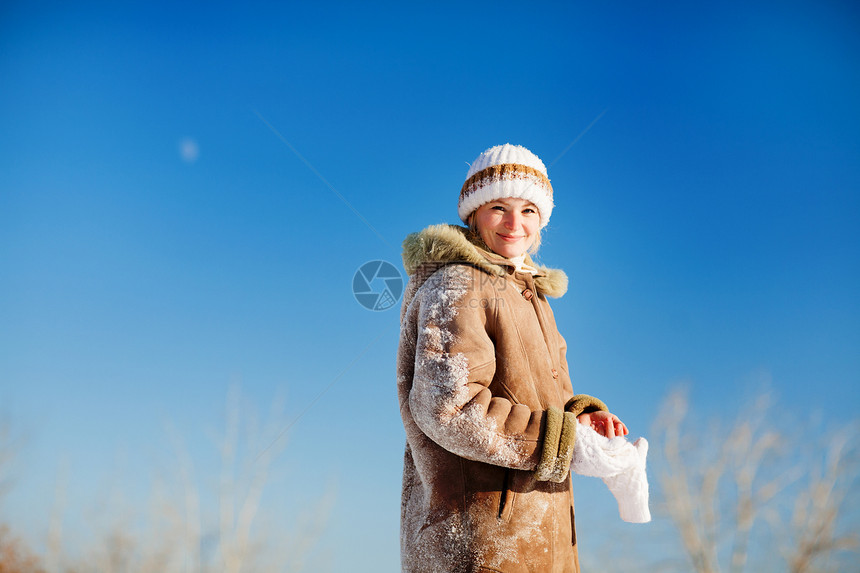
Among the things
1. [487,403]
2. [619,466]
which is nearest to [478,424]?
[487,403]

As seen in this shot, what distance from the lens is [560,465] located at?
2.23 meters

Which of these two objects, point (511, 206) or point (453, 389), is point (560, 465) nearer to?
point (453, 389)

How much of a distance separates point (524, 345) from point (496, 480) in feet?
1.81

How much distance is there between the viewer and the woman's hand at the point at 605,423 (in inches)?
97.7

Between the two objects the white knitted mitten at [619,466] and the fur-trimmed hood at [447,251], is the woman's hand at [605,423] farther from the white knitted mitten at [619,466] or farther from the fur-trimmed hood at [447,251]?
the fur-trimmed hood at [447,251]

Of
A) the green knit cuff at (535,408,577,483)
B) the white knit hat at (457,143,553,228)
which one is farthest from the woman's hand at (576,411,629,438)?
the white knit hat at (457,143,553,228)

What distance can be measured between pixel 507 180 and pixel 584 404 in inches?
41.3

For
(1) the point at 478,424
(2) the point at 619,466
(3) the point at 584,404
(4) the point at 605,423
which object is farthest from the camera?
(3) the point at 584,404

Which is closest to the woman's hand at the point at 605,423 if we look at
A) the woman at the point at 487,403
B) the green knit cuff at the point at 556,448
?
the woman at the point at 487,403

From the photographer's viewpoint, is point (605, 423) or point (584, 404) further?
point (584, 404)

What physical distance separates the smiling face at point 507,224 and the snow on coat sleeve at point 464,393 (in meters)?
0.44

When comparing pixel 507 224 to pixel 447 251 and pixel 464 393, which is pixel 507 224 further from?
pixel 464 393

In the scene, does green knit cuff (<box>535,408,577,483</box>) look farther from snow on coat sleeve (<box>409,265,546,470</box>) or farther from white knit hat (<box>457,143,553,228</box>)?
white knit hat (<box>457,143,553,228</box>)

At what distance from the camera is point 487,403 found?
7.41ft
